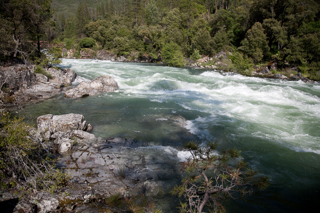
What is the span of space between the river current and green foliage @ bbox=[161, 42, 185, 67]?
61.7ft

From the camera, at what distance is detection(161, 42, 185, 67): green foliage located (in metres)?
35.2

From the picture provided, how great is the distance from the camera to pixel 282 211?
474 cm

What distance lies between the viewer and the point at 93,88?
15891mm

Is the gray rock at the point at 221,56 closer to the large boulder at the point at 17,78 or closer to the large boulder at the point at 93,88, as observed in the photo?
the large boulder at the point at 93,88

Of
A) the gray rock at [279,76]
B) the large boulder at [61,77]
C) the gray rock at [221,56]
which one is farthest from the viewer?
the gray rock at [221,56]

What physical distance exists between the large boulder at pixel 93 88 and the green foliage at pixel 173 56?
20.3 meters

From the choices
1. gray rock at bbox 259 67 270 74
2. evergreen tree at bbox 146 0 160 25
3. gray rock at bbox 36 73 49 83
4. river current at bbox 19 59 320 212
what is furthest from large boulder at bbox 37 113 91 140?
evergreen tree at bbox 146 0 160 25

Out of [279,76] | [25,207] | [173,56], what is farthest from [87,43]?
[25,207]

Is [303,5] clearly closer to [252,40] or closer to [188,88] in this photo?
[252,40]

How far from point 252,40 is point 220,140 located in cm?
3025

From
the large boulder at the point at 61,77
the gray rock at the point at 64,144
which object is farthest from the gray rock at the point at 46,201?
the large boulder at the point at 61,77

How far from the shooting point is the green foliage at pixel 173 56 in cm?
3525

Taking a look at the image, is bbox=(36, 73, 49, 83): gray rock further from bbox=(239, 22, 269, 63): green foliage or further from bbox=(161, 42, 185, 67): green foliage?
bbox=(239, 22, 269, 63): green foliage

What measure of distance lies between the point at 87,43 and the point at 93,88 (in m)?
50.1
